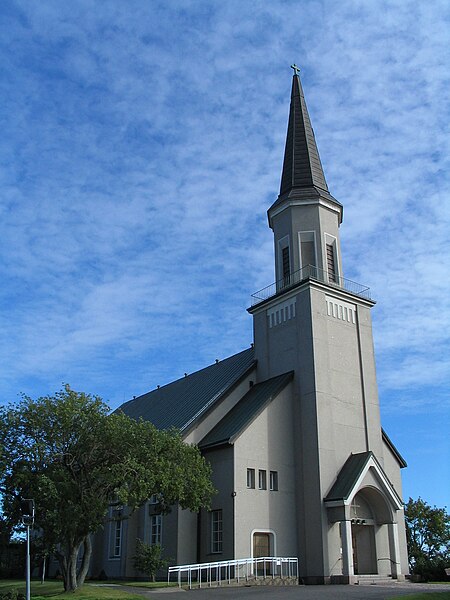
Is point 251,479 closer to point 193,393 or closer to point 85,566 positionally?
point 85,566

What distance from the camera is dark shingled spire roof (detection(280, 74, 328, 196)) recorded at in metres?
40.4

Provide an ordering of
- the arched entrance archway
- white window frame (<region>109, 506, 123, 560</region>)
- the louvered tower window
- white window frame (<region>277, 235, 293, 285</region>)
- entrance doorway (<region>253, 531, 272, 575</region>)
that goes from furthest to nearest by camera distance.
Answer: white window frame (<region>277, 235, 293, 285</region>) → white window frame (<region>109, 506, 123, 560</region>) → the louvered tower window → the arched entrance archway → entrance doorway (<region>253, 531, 272, 575</region>)

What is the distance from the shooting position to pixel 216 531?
32.6 meters

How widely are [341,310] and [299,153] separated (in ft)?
36.4

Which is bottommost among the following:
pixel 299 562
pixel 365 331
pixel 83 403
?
pixel 299 562

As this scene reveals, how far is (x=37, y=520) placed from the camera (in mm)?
24312

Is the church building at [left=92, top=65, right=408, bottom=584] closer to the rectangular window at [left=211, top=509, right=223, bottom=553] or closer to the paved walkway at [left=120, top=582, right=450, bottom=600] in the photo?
the rectangular window at [left=211, top=509, right=223, bottom=553]

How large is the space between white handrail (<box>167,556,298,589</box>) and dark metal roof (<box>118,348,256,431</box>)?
7897 millimetres

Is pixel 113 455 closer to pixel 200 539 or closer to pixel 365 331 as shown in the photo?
pixel 200 539

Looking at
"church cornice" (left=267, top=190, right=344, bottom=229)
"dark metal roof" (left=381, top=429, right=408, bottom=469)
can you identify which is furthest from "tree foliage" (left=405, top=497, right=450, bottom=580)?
"church cornice" (left=267, top=190, right=344, bottom=229)

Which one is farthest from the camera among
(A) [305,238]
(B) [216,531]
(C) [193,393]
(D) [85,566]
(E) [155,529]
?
(C) [193,393]

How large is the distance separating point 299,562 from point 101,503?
12.1 m

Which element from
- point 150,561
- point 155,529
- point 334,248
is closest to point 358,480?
point 150,561

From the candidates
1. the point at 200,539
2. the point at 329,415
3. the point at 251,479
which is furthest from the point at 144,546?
the point at 329,415
